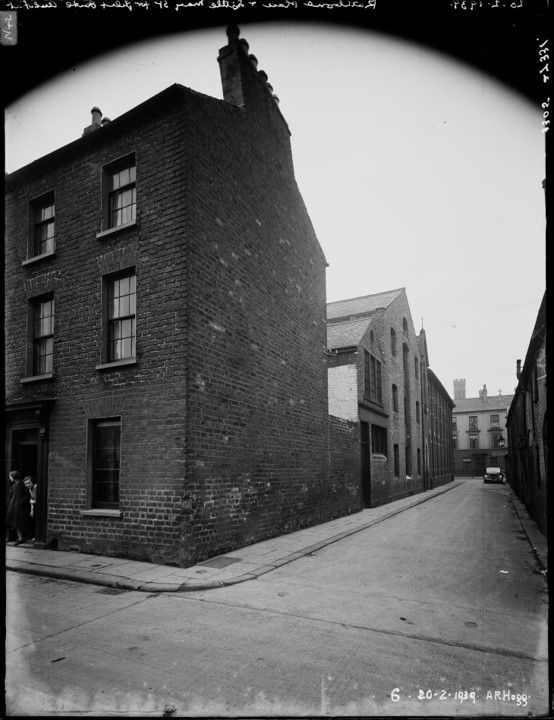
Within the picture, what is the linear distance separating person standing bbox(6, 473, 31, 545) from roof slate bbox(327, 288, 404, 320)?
1737 cm

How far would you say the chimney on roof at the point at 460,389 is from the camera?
77.1 m

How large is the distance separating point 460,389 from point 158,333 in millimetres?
76744

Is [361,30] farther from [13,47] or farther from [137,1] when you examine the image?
[13,47]

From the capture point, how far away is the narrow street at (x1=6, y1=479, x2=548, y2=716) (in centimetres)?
370

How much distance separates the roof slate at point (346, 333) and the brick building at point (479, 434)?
52068 mm

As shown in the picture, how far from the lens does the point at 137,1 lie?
10.0 feet

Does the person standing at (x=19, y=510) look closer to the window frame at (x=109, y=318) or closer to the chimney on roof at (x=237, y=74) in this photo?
the window frame at (x=109, y=318)

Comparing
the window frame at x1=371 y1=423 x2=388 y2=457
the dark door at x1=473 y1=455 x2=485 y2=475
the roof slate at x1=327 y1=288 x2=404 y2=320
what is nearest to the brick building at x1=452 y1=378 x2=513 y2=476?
the dark door at x1=473 y1=455 x2=485 y2=475

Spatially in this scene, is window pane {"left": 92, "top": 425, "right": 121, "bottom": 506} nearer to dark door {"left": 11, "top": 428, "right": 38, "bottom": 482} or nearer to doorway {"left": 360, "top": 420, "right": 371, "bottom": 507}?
dark door {"left": 11, "top": 428, "right": 38, "bottom": 482}

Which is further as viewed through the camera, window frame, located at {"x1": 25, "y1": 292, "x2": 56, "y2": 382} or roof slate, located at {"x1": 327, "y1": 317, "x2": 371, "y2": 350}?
roof slate, located at {"x1": 327, "y1": 317, "x2": 371, "y2": 350}

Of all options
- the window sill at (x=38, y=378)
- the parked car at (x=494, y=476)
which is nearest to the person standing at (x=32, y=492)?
the window sill at (x=38, y=378)

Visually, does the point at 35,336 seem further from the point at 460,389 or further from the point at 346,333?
the point at 460,389

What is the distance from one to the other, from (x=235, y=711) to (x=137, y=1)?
520 cm

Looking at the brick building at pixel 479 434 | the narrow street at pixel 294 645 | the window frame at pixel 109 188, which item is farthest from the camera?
the brick building at pixel 479 434
